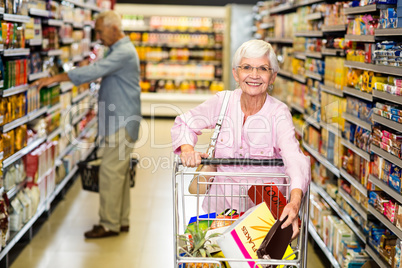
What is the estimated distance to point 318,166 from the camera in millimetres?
5176

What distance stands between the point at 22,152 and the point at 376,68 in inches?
111

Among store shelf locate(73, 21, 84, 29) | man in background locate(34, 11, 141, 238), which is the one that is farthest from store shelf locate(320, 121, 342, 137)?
store shelf locate(73, 21, 84, 29)

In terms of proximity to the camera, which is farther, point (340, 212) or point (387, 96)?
point (340, 212)

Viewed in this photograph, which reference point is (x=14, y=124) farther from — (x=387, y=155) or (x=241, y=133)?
(x=387, y=155)

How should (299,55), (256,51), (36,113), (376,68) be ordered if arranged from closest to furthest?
(256,51) < (376,68) < (36,113) < (299,55)

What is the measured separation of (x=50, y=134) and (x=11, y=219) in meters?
1.44

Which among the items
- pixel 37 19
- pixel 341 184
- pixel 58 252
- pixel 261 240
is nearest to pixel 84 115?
pixel 37 19

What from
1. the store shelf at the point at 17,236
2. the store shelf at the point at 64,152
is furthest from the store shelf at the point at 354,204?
the store shelf at the point at 64,152

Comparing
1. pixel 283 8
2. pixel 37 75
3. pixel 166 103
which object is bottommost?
pixel 166 103

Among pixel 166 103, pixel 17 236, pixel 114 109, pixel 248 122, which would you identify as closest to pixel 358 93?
pixel 248 122

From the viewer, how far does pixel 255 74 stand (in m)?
2.63

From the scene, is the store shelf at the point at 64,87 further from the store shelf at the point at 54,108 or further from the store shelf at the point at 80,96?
the store shelf at the point at 80,96

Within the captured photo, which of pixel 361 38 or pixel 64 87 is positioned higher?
pixel 361 38

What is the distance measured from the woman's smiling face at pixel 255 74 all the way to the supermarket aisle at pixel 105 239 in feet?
7.23
